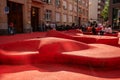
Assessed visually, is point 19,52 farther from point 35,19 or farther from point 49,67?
point 35,19

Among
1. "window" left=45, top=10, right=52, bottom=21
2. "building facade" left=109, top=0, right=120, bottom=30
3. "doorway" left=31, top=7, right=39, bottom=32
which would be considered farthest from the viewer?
"window" left=45, top=10, right=52, bottom=21

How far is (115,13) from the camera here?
31.6 meters

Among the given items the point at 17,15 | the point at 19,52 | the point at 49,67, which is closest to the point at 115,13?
the point at 17,15

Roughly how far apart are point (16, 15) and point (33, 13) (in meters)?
5.06

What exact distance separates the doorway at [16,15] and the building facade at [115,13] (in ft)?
45.5

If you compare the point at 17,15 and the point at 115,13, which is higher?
the point at 115,13

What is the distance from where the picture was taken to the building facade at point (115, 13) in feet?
102

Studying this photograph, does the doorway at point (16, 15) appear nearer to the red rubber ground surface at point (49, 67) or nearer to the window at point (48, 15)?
the window at point (48, 15)

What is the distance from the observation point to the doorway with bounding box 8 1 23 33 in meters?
23.0

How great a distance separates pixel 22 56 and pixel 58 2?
30145 mm

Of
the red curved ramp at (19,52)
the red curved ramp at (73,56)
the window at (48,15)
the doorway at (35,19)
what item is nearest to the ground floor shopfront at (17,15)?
the doorway at (35,19)

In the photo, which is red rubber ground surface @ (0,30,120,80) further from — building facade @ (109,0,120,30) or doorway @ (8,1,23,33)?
building facade @ (109,0,120,30)

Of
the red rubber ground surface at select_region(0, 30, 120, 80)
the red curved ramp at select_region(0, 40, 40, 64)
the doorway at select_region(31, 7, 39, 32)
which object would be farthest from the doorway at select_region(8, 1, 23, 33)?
the red rubber ground surface at select_region(0, 30, 120, 80)

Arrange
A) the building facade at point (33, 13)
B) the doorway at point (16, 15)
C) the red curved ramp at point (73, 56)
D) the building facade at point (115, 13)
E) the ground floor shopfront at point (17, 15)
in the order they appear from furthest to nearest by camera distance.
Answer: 1. the building facade at point (115, 13)
2. the doorway at point (16, 15)
3. the building facade at point (33, 13)
4. the ground floor shopfront at point (17, 15)
5. the red curved ramp at point (73, 56)
